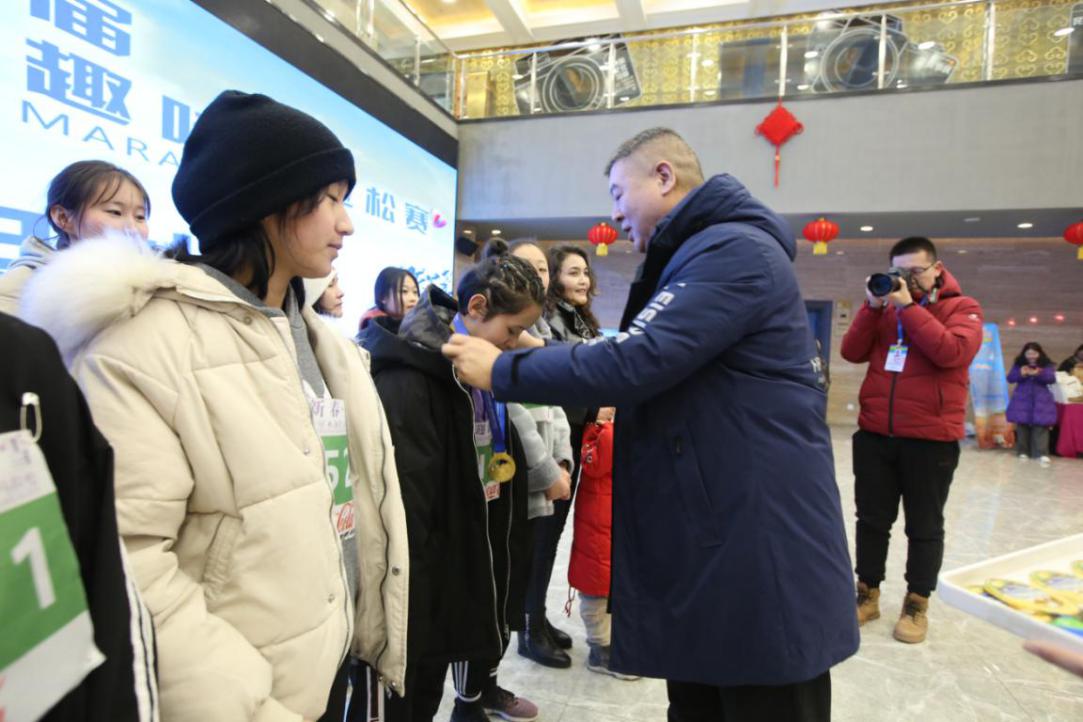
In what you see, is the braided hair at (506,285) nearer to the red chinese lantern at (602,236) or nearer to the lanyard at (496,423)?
the lanyard at (496,423)

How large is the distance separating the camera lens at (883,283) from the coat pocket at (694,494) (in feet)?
5.44

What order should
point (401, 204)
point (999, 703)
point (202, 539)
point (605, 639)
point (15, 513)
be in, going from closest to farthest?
point (15, 513) → point (202, 539) → point (999, 703) → point (605, 639) → point (401, 204)

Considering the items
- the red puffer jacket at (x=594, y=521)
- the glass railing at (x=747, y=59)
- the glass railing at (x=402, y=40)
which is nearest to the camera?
the red puffer jacket at (x=594, y=521)

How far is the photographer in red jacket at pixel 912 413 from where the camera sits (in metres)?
2.32

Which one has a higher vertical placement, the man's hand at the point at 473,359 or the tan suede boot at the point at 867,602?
the man's hand at the point at 473,359

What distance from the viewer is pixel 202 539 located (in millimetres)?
712

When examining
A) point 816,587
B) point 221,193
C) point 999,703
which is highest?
point 221,193

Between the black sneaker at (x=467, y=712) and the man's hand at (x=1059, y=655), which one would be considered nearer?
the man's hand at (x=1059, y=655)

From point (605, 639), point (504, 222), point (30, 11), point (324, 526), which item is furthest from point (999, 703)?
point (504, 222)

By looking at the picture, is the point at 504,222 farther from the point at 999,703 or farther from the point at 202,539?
the point at 202,539

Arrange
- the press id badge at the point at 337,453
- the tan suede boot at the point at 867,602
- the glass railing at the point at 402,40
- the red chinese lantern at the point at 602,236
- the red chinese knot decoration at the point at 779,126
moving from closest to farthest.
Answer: the press id badge at the point at 337,453
the tan suede boot at the point at 867,602
the glass railing at the point at 402,40
the red chinese knot decoration at the point at 779,126
the red chinese lantern at the point at 602,236

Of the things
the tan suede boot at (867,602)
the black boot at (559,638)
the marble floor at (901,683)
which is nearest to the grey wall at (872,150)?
the marble floor at (901,683)

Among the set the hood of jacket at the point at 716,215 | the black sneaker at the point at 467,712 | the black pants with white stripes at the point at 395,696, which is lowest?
the black sneaker at the point at 467,712

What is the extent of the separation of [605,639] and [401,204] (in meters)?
4.85
